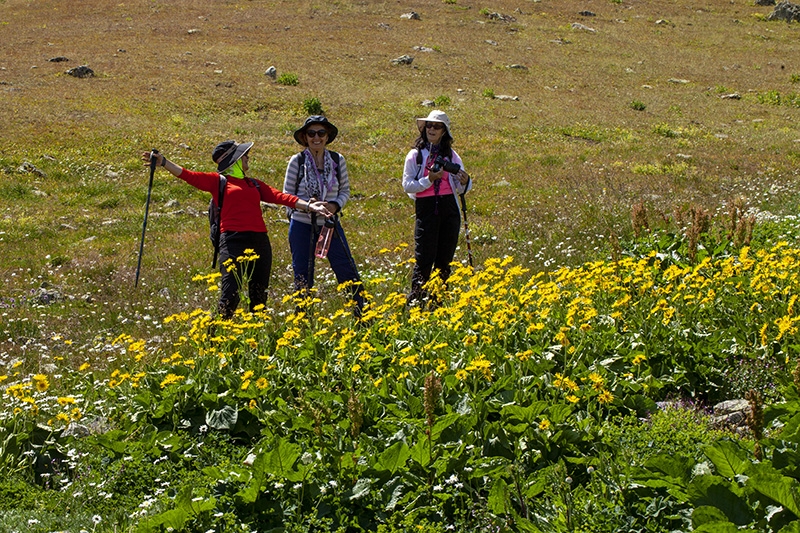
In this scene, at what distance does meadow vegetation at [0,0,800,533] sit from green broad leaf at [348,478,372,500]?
2 centimetres

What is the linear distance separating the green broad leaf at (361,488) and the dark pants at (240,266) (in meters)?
3.75

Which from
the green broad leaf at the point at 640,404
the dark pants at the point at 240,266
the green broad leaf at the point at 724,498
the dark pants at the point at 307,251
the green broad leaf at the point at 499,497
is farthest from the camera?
the dark pants at the point at 307,251

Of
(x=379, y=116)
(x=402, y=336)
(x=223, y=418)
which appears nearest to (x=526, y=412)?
(x=402, y=336)

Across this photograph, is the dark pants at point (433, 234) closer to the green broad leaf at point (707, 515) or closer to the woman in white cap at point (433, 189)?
the woman in white cap at point (433, 189)

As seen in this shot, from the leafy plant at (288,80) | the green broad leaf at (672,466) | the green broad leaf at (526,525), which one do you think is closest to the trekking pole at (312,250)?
the green broad leaf at (526,525)

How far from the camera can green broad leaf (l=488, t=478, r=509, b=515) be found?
3.88 meters

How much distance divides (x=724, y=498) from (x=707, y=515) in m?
0.18

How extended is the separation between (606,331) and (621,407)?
2.85 ft

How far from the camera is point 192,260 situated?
41.3ft

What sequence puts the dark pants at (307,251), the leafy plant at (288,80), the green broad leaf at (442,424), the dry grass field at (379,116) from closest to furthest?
the green broad leaf at (442,424) → the dark pants at (307,251) → the dry grass field at (379,116) → the leafy plant at (288,80)

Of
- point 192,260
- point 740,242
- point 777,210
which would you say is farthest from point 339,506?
point 777,210

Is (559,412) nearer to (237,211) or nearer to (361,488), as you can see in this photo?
(361,488)

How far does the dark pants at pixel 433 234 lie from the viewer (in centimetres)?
855

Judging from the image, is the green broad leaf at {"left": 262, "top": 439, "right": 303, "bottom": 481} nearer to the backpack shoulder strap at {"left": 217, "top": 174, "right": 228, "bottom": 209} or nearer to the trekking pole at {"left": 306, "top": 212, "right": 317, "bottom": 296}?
the trekking pole at {"left": 306, "top": 212, "right": 317, "bottom": 296}
